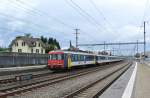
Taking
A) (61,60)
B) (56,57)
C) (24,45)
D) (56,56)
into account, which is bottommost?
(61,60)

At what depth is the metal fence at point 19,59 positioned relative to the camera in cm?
4079

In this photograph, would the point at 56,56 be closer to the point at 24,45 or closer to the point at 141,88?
the point at 141,88

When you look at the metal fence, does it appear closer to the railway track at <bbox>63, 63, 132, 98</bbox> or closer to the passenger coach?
the passenger coach

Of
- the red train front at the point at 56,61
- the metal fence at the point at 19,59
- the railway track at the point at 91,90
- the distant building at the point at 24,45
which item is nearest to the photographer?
the railway track at the point at 91,90

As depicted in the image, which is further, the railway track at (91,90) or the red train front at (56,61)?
the red train front at (56,61)

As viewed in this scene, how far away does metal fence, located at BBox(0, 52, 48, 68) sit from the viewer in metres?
40.8

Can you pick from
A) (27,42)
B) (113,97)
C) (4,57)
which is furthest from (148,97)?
(27,42)

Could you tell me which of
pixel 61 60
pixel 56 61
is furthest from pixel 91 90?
pixel 56 61

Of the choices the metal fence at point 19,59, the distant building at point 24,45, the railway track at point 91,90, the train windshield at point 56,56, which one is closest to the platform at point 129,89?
the railway track at point 91,90

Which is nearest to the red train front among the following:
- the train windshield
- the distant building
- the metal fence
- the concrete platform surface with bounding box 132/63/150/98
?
the train windshield

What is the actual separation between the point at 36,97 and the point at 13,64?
29274 mm

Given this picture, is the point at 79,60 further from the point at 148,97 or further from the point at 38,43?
the point at 38,43

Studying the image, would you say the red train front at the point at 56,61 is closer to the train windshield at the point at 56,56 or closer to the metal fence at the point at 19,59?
the train windshield at the point at 56,56

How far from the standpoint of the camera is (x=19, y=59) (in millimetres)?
44969
